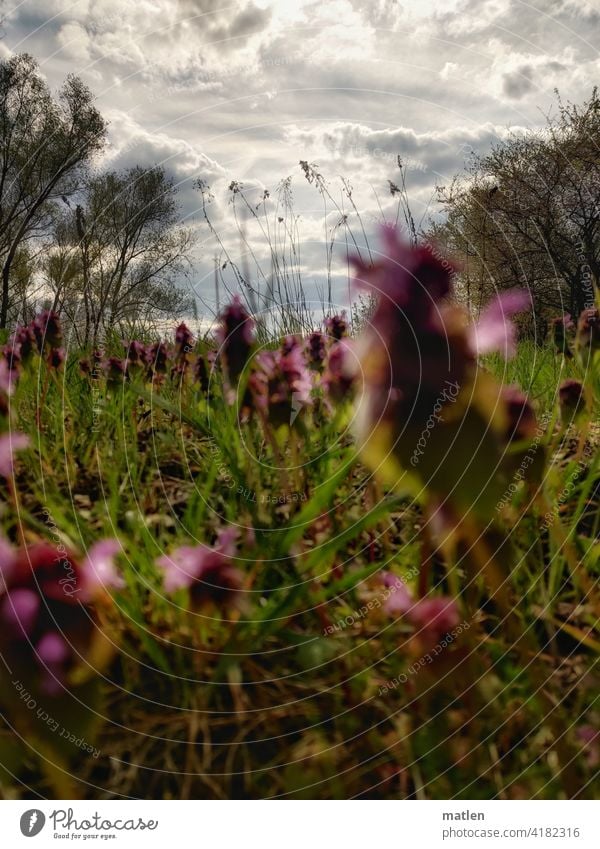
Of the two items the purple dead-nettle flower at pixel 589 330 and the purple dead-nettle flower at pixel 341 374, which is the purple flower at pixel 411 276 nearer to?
the purple dead-nettle flower at pixel 341 374

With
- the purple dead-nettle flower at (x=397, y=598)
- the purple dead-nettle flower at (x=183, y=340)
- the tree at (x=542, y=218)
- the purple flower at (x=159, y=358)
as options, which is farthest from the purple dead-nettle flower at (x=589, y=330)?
the purple flower at (x=159, y=358)

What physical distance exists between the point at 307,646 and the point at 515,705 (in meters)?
0.24

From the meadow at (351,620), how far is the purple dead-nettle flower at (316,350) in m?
0.16

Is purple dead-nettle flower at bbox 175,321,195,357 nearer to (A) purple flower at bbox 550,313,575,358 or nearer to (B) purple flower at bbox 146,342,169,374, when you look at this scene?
(B) purple flower at bbox 146,342,169,374

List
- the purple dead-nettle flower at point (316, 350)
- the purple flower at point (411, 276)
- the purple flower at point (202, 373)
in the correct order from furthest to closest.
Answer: the purple flower at point (202, 373), the purple dead-nettle flower at point (316, 350), the purple flower at point (411, 276)

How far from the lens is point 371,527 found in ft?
3.11

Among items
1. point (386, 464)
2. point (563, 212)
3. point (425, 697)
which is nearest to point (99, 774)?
point (425, 697)

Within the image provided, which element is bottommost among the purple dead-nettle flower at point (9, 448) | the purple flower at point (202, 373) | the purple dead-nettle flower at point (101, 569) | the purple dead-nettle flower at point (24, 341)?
the purple dead-nettle flower at point (101, 569)

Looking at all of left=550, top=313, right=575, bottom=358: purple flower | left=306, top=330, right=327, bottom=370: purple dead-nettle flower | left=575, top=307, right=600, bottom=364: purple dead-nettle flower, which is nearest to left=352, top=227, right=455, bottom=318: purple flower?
left=306, top=330, right=327, bottom=370: purple dead-nettle flower

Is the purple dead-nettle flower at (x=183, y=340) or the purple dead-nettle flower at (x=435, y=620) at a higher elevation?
the purple dead-nettle flower at (x=183, y=340)

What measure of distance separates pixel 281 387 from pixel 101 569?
0.35m

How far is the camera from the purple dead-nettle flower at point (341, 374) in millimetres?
921

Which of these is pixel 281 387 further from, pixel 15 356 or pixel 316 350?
pixel 15 356
